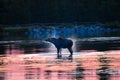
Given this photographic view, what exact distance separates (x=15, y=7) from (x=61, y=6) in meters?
6.90

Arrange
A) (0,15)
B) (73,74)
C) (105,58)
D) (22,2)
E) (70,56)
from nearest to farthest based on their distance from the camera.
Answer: (73,74) → (105,58) → (70,56) → (0,15) → (22,2)

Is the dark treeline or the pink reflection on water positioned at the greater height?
the dark treeline

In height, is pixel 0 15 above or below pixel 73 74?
above

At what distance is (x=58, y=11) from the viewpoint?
246 ft

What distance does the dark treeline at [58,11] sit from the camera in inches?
2822

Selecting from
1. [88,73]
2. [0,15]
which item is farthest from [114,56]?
[0,15]

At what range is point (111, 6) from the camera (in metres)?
74.2

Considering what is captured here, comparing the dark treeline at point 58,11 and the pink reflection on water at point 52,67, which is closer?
the pink reflection on water at point 52,67

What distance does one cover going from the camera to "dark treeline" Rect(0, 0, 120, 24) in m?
71.7

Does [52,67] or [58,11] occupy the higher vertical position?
[58,11]

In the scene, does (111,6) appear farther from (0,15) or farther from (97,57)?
(97,57)

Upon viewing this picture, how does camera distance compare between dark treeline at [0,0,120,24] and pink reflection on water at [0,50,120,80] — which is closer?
pink reflection on water at [0,50,120,80]

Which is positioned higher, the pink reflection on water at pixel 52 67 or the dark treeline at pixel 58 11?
the dark treeline at pixel 58 11

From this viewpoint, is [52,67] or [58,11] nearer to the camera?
[52,67]
